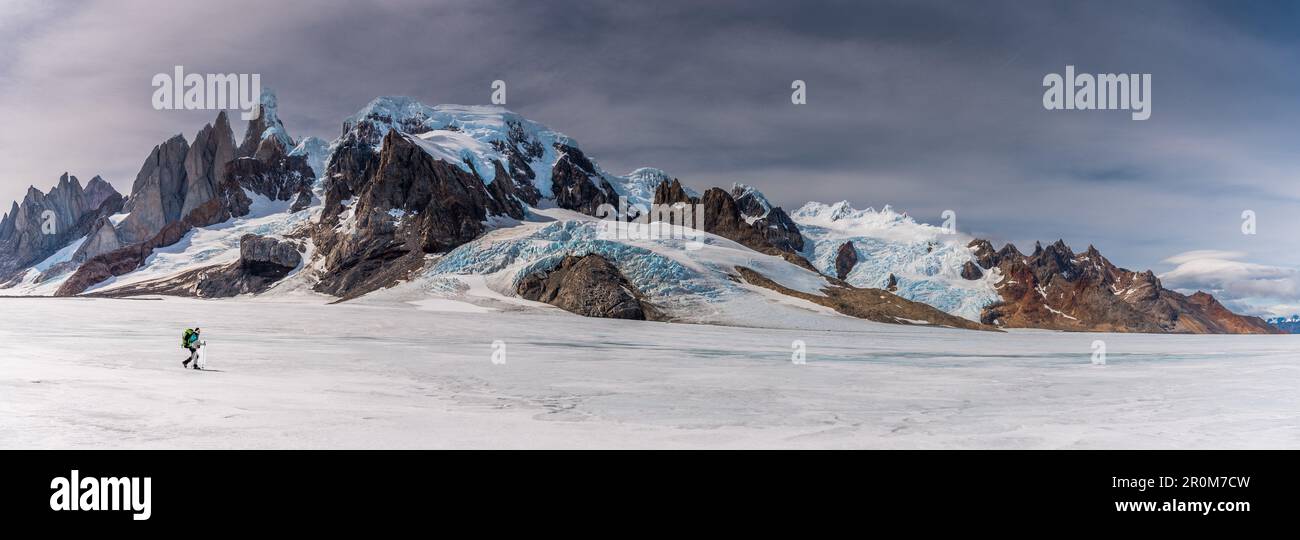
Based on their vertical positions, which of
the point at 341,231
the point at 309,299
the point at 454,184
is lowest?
the point at 309,299

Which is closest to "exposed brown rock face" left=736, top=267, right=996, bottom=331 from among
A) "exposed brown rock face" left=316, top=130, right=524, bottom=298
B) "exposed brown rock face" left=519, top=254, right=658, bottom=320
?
"exposed brown rock face" left=519, top=254, right=658, bottom=320

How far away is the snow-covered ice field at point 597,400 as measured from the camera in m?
14.8

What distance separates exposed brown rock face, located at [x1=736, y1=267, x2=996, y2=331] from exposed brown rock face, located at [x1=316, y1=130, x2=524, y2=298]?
68.3 meters

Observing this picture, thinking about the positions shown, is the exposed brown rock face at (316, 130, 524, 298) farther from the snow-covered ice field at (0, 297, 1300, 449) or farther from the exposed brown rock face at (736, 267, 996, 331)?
the snow-covered ice field at (0, 297, 1300, 449)

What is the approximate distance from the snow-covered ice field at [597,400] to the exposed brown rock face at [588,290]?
66211mm

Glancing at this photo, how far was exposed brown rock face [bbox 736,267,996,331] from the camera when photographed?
117250 millimetres

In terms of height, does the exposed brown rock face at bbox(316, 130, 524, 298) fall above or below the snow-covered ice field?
above

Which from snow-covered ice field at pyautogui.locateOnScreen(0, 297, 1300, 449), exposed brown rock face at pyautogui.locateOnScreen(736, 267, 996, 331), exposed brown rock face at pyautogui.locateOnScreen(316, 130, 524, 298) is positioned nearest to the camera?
snow-covered ice field at pyautogui.locateOnScreen(0, 297, 1300, 449)

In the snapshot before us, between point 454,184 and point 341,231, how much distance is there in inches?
1193

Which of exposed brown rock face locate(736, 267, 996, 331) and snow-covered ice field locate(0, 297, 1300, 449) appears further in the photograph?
exposed brown rock face locate(736, 267, 996, 331)

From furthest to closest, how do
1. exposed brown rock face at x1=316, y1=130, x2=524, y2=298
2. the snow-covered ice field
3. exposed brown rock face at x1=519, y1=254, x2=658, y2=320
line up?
1. exposed brown rock face at x1=316, y1=130, x2=524, y2=298
2. exposed brown rock face at x1=519, y1=254, x2=658, y2=320
3. the snow-covered ice field

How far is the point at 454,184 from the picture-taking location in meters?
181
